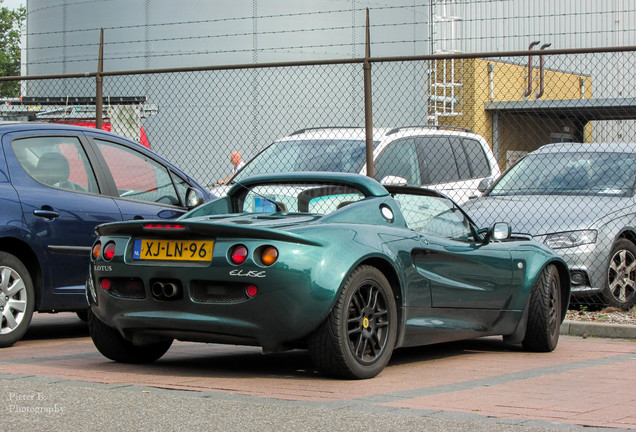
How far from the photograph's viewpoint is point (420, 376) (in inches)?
244

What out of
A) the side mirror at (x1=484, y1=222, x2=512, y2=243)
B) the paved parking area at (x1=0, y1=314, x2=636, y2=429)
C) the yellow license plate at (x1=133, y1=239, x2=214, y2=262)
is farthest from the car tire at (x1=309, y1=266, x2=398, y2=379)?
the side mirror at (x1=484, y1=222, x2=512, y2=243)

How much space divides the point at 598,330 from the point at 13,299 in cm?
479

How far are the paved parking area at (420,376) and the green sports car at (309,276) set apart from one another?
0.69ft

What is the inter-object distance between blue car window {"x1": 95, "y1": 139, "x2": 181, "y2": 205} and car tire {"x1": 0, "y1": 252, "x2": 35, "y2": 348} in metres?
1.19

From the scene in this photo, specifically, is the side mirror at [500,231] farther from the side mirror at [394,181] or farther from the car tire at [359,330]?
the side mirror at [394,181]

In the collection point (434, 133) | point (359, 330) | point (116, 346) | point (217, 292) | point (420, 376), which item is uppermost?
point (434, 133)

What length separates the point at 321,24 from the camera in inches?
757

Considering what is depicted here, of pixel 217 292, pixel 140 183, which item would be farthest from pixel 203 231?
pixel 140 183

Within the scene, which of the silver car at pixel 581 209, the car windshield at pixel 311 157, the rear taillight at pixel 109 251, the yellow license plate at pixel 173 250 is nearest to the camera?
the yellow license plate at pixel 173 250

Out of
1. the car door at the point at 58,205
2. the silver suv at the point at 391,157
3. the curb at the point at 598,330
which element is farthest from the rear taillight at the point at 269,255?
the silver suv at the point at 391,157

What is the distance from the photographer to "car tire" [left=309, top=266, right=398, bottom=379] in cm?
564

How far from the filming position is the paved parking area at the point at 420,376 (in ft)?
16.9

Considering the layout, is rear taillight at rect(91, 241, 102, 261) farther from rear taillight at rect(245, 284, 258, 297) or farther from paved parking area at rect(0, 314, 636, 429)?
rear taillight at rect(245, 284, 258, 297)

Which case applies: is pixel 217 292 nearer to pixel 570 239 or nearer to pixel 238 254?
pixel 238 254
